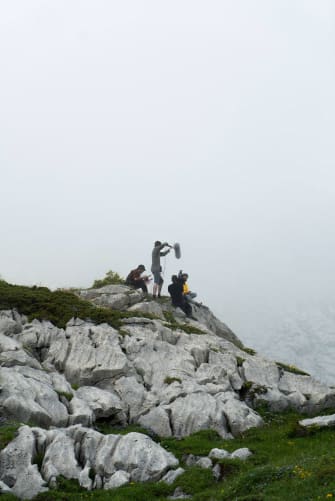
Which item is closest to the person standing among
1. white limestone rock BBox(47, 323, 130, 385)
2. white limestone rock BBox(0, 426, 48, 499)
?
Answer: white limestone rock BBox(47, 323, 130, 385)

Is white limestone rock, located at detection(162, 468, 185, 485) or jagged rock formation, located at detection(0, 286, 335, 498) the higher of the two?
jagged rock formation, located at detection(0, 286, 335, 498)

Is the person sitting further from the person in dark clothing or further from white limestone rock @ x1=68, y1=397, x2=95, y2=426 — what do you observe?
white limestone rock @ x1=68, y1=397, x2=95, y2=426

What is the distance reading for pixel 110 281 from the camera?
55875 mm

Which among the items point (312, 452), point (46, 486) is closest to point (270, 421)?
point (312, 452)

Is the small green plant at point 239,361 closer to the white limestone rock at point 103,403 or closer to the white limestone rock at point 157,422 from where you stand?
the white limestone rock at point 157,422

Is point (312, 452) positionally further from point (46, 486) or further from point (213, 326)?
point (213, 326)

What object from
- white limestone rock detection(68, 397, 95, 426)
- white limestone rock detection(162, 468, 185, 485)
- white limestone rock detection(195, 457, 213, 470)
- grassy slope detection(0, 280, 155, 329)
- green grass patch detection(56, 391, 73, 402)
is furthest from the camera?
grassy slope detection(0, 280, 155, 329)

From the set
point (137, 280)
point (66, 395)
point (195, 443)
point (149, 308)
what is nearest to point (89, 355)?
point (66, 395)

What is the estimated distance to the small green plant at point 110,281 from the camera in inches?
2151

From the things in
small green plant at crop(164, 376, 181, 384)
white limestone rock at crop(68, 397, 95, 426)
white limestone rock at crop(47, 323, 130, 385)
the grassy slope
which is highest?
the grassy slope

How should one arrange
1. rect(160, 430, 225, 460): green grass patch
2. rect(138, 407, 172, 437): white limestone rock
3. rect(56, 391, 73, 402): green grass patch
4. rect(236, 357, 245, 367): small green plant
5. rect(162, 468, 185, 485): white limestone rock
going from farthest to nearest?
rect(236, 357, 245, 367): small green plant
rect(56, 391, 73, 402): green grass patch
rect(138, 407, 172, 437): white limestone rock
rect(160, 430, 225, 460): green grass patch
rect(162, 468, 185, 485): white limestone rock

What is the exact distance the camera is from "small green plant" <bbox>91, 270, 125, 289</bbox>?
179 feet

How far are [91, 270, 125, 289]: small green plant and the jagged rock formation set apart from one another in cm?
1466

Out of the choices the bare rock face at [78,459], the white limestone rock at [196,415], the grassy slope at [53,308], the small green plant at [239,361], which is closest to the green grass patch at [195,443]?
the white limestone rock at [196,415]
